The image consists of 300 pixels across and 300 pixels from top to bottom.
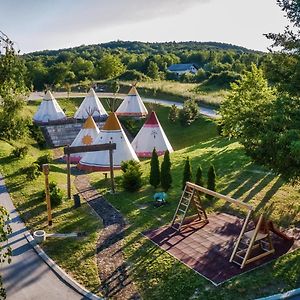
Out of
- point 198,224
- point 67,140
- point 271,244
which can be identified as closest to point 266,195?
point 198,224

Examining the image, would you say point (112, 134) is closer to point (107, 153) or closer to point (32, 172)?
point (107, 153)

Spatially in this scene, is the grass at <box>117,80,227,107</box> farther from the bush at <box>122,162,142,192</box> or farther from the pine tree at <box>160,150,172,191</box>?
the bush at <box>122,162,142,192</box>

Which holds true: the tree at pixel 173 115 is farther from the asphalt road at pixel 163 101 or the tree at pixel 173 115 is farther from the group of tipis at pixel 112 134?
the group of tipis at pixel 112 134

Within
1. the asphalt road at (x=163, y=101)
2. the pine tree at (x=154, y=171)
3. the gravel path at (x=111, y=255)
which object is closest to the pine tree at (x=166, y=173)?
the pine tree at (x=154, y=171)

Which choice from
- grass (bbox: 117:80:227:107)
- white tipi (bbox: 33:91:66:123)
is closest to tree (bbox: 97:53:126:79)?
grass (bbox: 117:80:227:107)

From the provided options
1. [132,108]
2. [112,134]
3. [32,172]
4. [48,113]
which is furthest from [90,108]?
[32,172]

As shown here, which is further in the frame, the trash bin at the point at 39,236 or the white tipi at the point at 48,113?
the white tipi at the point at 48,113
